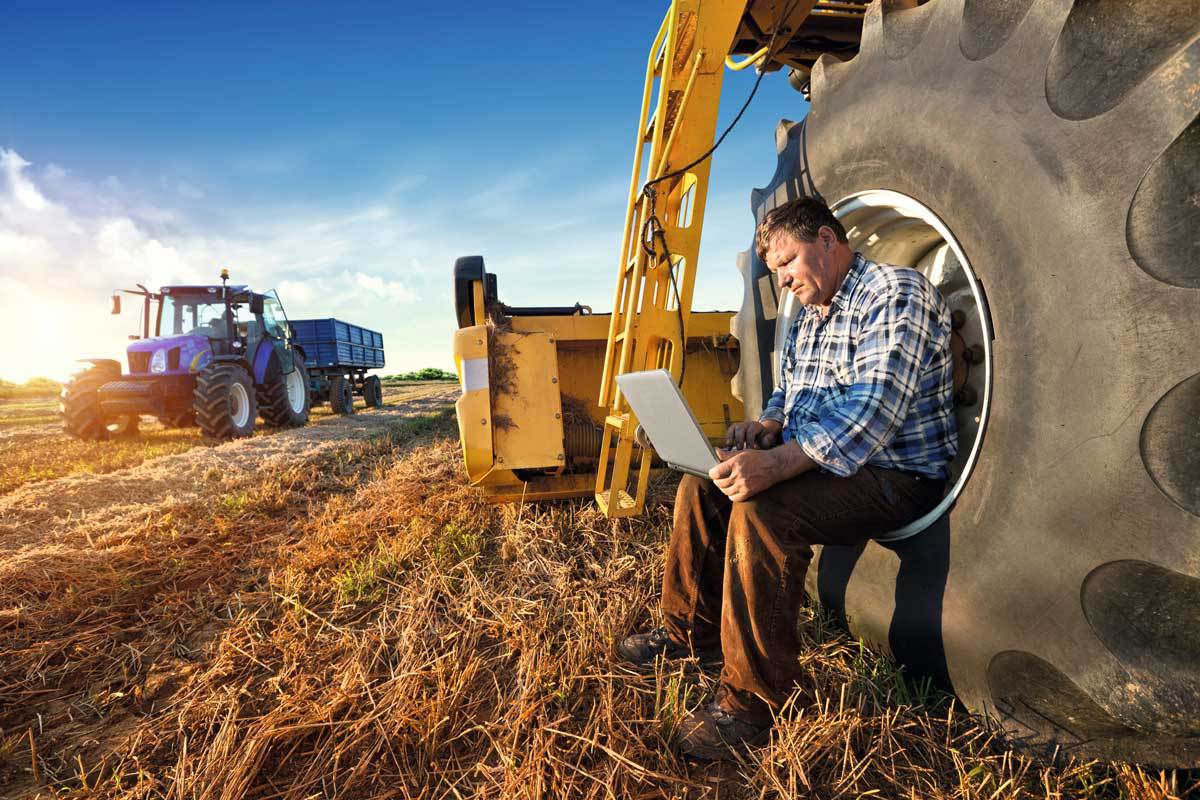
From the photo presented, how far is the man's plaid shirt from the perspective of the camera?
4.99ft

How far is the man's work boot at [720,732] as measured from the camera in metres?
1.49

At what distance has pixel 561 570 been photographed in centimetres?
257

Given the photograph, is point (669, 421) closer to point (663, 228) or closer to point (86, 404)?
point (663, 228)

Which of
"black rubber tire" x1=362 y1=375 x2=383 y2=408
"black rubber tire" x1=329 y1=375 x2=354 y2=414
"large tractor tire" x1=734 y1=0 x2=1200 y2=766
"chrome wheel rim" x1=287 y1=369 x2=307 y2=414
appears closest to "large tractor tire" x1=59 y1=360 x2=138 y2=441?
"chrome wheel rim" x1=287 y1=369 x2=307 y2=414

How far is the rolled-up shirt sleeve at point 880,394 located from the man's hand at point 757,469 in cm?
4

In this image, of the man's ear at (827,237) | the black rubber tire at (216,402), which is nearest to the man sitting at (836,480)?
the man's ear at (827,237)

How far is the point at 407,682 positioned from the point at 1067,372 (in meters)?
1.93

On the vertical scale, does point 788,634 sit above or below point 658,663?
above

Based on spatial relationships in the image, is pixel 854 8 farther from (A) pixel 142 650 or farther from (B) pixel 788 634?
Result: (A) pixel 142 650

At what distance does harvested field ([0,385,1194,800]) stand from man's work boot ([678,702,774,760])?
0.15ft

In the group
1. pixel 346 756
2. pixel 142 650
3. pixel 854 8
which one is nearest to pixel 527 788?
pixel 346 756

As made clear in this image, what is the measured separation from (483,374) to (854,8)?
2.64 metres

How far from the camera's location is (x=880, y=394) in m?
1.51

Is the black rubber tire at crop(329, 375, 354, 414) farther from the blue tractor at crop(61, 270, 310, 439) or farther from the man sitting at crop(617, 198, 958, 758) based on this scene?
the man sitting at crop(617, 198, 958, 758)
